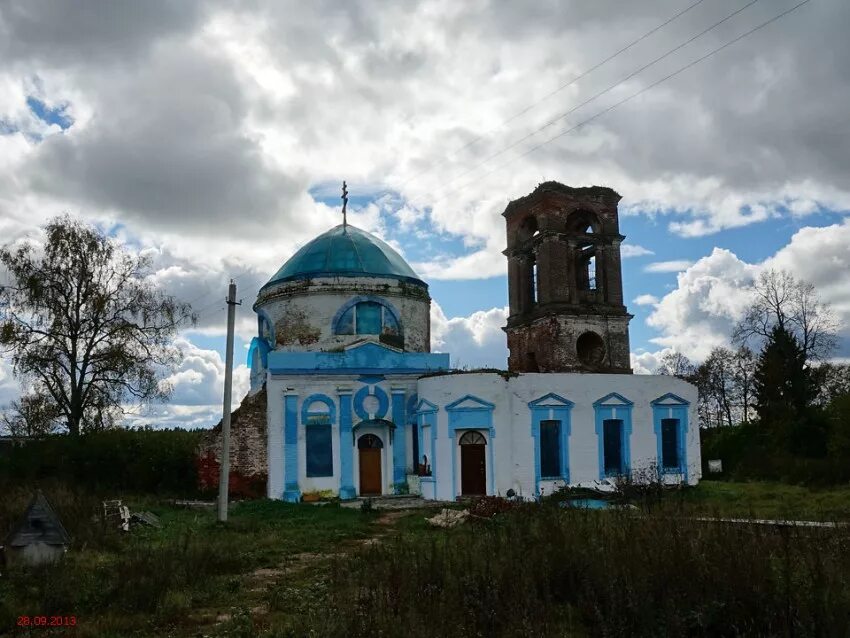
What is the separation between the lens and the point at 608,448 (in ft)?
81.3

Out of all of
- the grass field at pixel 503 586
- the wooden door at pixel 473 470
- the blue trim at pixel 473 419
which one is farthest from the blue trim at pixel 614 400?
the grass field at pixel 503 586

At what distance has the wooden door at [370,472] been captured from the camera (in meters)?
24.5

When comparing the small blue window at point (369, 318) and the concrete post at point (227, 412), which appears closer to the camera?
the concrete post at point (227, 412)

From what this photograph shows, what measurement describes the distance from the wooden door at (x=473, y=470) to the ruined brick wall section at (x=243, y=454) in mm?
6127

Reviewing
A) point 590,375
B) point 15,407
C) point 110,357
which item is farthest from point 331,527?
point 15,407

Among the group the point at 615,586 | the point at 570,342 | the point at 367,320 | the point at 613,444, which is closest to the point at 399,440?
the point at 367,320

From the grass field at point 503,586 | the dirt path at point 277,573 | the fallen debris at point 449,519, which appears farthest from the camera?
the fallen debris at point 449,519

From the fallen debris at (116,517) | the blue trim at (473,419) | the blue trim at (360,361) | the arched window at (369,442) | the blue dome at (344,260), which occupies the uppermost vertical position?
the blue dome at (344,260)

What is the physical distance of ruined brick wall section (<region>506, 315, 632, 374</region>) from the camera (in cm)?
2566

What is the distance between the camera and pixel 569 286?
26172 mm

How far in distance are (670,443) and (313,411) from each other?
39.1 feet

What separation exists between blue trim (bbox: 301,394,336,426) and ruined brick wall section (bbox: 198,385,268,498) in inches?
49.6

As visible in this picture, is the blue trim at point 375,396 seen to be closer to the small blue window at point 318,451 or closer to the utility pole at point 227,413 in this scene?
the small blue window at point 318,451

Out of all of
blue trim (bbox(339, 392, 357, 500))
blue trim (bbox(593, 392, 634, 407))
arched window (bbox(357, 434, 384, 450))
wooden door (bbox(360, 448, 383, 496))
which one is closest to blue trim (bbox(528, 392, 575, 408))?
blue trim (bbox(593, 392, 634, 407))
